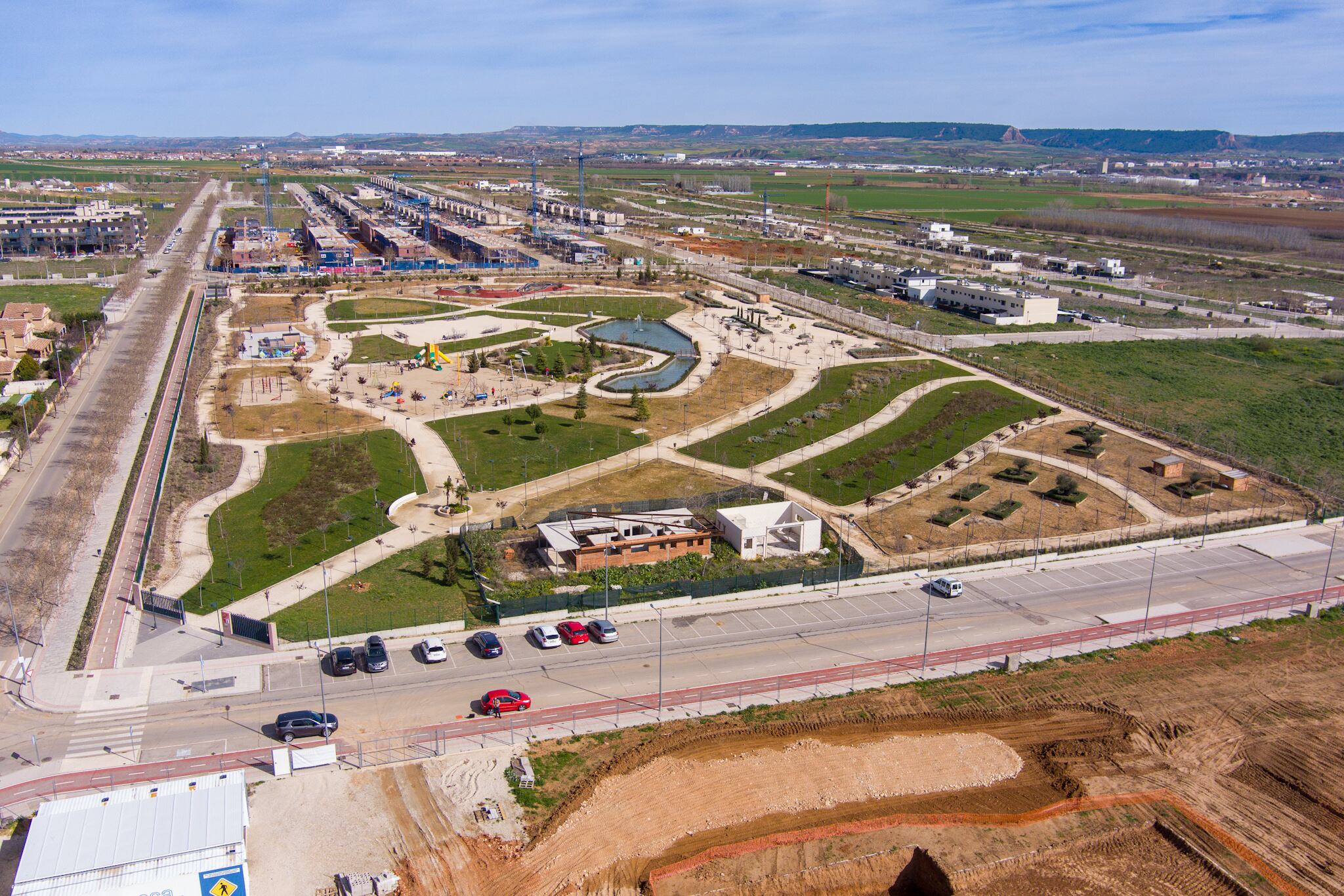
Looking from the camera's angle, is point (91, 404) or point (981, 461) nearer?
point (981, 461)

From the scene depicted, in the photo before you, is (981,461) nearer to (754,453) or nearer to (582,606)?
(754,453)

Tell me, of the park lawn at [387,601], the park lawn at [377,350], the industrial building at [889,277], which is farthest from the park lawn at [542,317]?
the park lawn at [387,601]

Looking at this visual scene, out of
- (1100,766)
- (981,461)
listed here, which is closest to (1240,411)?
(981,461)

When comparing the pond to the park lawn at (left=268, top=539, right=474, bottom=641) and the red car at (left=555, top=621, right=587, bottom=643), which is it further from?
the red car at (left=555, top=621, right=587, bottom=643)

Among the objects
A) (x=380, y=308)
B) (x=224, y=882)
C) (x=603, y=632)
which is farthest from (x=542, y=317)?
(x=224, y=882)

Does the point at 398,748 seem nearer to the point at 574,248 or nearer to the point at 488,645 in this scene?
the point at 488,645

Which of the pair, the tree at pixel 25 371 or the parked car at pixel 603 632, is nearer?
the parked car at pixel 603 632

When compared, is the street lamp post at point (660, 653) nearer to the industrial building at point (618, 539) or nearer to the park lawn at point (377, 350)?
the industrial building at point (618, 539)
